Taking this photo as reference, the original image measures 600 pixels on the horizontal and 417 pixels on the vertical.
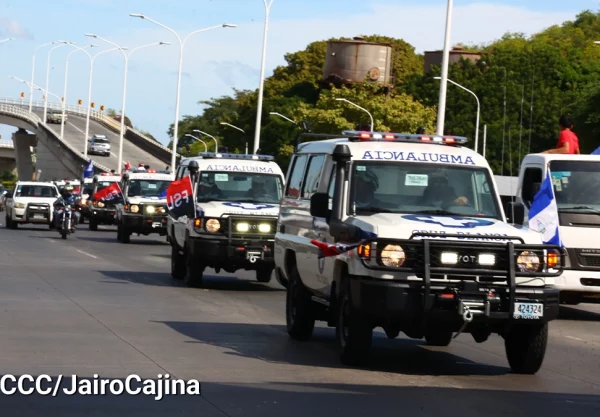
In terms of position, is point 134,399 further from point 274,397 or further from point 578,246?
point 578,246

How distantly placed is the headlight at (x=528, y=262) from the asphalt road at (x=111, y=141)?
109m

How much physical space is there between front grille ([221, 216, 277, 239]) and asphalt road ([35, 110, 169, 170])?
98.5 meters

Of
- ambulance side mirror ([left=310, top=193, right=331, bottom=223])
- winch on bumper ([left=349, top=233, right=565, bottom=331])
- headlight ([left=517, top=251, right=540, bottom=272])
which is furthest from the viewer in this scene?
ambulance side mirror ([left=310, top=193, right=331, bottom=223])

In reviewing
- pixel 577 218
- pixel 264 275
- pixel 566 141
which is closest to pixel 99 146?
pixel 264 275

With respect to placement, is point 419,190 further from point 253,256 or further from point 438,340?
point 253,256

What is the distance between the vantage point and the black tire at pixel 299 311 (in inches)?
578

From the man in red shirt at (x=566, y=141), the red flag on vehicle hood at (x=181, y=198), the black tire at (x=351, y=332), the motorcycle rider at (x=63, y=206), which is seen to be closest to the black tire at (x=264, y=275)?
the red flag on vehicle hood at (x=181, y=198)

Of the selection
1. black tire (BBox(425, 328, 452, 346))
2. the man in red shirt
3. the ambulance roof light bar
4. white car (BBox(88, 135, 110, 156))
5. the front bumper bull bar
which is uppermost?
white car (BBox(88, 135, 110, 156))

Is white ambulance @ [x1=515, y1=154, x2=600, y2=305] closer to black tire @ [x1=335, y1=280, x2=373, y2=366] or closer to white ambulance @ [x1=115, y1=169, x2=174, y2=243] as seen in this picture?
black tire @ [x1=335, y1=280, x2=373, y2=366]

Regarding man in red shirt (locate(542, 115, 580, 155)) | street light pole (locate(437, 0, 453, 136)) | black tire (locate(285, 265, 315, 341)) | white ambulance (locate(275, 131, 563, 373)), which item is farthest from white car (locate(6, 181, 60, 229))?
white ambulance (locate(275, 131, 563, 373))

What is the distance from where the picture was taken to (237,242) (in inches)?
866

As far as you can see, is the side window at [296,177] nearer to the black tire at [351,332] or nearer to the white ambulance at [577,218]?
the black tire at [351,332]

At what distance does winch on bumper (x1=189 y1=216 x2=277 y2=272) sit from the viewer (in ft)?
72.1

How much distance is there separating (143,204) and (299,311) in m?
24.7
